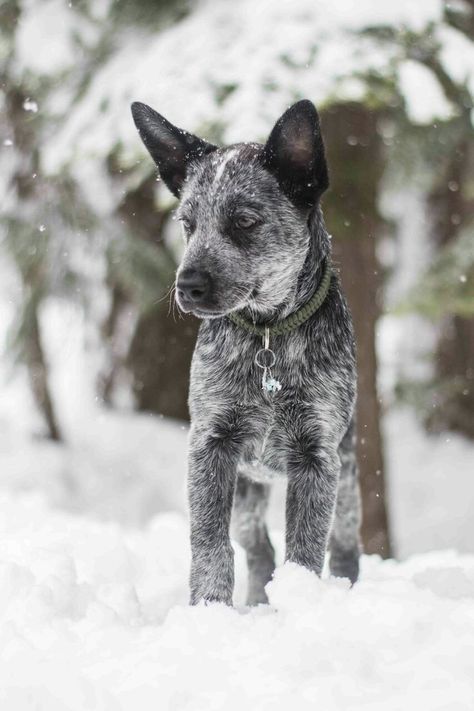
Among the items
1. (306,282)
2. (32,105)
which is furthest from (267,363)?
(32,105)

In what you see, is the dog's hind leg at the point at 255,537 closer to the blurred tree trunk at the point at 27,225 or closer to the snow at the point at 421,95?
the snow at the point at 421,95

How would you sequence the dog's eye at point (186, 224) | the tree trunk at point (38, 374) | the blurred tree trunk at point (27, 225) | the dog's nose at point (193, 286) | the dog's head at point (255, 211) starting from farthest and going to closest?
the tree trunk at point (38, 374), the blurred tree trunk at point (27, 225), the dog's eye at point (186, 224), the dog's head at point (255, 211), the dog's nose at point (193, 286)

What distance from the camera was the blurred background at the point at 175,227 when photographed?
20.1 feet

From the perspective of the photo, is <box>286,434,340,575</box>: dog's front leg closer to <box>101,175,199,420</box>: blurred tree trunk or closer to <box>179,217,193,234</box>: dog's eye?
<box>179,217,193,234</box>: dog's eye

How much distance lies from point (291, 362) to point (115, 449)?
8.68m

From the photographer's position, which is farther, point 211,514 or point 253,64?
point 253,64

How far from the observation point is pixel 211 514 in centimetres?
364

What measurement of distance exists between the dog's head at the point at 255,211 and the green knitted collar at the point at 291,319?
0.24ft

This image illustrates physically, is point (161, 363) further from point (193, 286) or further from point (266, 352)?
point (193, 286)

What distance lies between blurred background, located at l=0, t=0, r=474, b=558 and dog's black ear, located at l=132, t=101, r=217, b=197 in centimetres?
60

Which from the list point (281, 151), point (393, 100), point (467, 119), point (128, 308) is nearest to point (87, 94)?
point (393, 100)

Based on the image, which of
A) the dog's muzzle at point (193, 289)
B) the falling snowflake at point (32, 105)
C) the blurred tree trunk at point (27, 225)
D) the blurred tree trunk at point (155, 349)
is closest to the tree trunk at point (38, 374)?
the blurred tree trunk at point (27, 225)

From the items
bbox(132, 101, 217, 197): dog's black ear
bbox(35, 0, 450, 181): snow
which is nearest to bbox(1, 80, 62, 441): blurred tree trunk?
bbox(35, 0, 450, 181): snow

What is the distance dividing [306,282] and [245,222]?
0.37 metres
